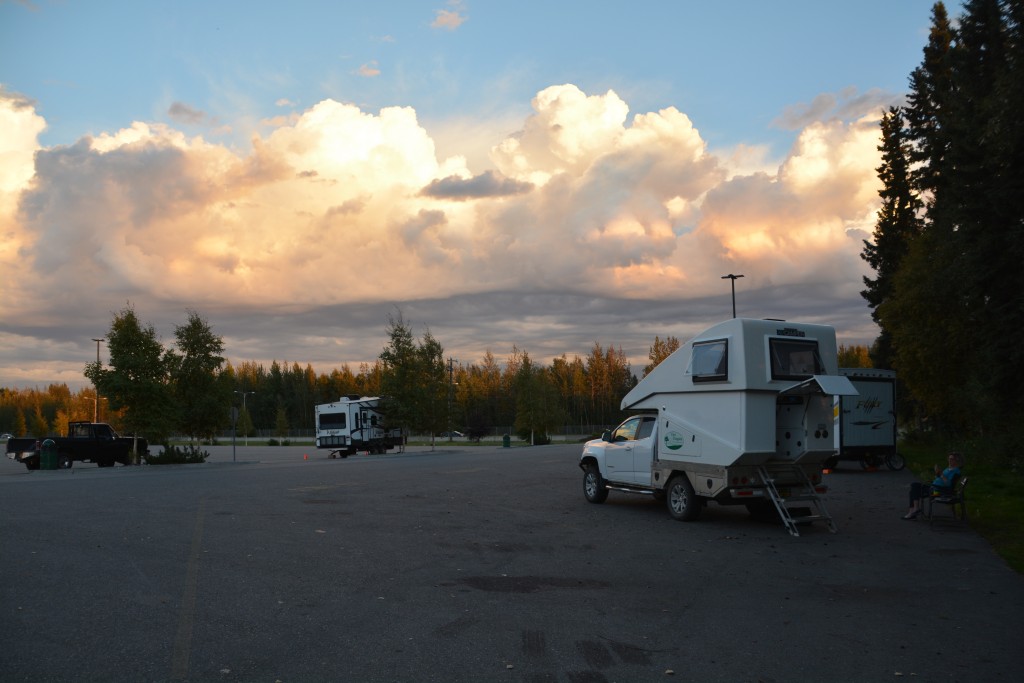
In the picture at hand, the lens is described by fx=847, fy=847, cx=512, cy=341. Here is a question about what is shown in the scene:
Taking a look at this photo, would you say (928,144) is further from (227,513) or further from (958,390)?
(227,513)

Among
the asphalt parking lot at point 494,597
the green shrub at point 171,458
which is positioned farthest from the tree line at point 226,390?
the asphalt parking lot at point 494,597

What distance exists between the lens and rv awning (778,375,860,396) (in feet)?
42.6

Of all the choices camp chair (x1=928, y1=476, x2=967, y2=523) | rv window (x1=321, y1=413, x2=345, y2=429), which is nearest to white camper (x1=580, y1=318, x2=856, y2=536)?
camp chair (x1=928, y1=476, x2=967, y2=523)

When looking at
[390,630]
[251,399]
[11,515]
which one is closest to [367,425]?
[11,515]

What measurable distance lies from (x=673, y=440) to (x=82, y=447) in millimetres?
29410

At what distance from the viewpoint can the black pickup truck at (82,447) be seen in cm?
3481

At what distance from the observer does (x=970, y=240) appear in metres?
22.4

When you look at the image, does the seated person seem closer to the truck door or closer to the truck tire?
the truck tire

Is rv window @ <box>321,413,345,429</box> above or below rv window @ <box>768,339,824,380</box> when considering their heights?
below

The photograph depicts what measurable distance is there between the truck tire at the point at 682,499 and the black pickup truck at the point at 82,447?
93.8ft

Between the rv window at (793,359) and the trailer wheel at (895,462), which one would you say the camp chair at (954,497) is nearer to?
the rv window at (793,359)

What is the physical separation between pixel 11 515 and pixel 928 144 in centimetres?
2948

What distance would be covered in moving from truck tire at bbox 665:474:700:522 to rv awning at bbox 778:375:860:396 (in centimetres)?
239

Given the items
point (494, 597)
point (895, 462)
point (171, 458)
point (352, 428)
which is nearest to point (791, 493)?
point (494, 597)
